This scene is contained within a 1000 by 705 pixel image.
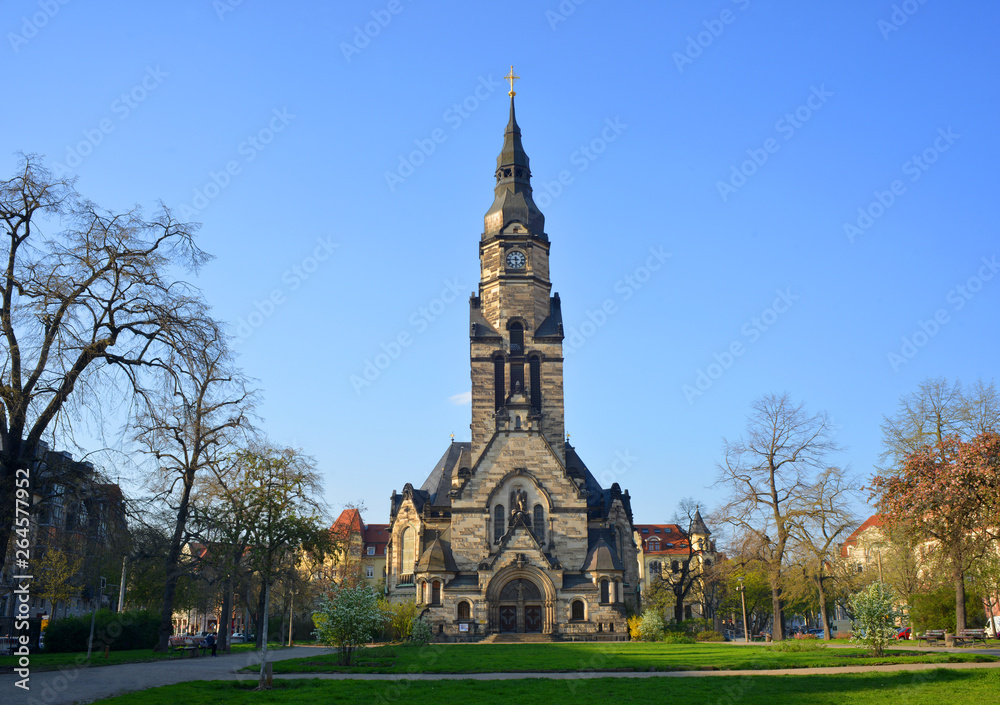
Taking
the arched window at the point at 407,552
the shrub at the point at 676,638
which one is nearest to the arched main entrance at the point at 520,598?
the shrub at the point at 676,638

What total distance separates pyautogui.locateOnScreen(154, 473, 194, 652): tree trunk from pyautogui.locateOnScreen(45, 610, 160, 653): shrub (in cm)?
227

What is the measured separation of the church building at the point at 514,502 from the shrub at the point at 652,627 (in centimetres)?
323

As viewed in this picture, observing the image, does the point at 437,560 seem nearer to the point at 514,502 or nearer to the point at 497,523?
the point at 497,523

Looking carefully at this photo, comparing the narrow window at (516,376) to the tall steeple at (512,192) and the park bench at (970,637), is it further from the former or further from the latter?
the park bench at (970,637)

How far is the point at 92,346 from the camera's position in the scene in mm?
18344

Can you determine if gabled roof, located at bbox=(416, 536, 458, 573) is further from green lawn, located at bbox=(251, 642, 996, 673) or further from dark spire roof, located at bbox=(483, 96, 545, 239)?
dark spire roof, located at bbox=(483, 96, 545, 239)

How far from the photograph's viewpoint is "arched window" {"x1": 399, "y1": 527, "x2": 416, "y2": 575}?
189 feet

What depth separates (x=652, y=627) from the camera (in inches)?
1797

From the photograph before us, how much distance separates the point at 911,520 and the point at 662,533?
323 feet

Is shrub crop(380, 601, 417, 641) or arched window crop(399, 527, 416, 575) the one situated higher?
arched window crop(399, 527, 416, 575)

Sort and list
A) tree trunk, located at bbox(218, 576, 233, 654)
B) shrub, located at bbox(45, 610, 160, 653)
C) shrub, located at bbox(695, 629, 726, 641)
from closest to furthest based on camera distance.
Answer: shrub, located at bbox(45, 610, 160, 653) → tree trunk, located at bbox(218, 576, 233, 654) → shrub, located at bbox(695, 629, 726, 641)

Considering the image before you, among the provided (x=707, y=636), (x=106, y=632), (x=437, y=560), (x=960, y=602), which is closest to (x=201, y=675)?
(x=106, y=632)

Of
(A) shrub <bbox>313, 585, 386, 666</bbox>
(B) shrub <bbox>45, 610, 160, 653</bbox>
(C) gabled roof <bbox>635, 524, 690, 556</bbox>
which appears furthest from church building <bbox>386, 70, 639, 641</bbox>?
(C) gabled roof <bbox>635, 524, 690, 556</bbox>

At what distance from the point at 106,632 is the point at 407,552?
965 inches
